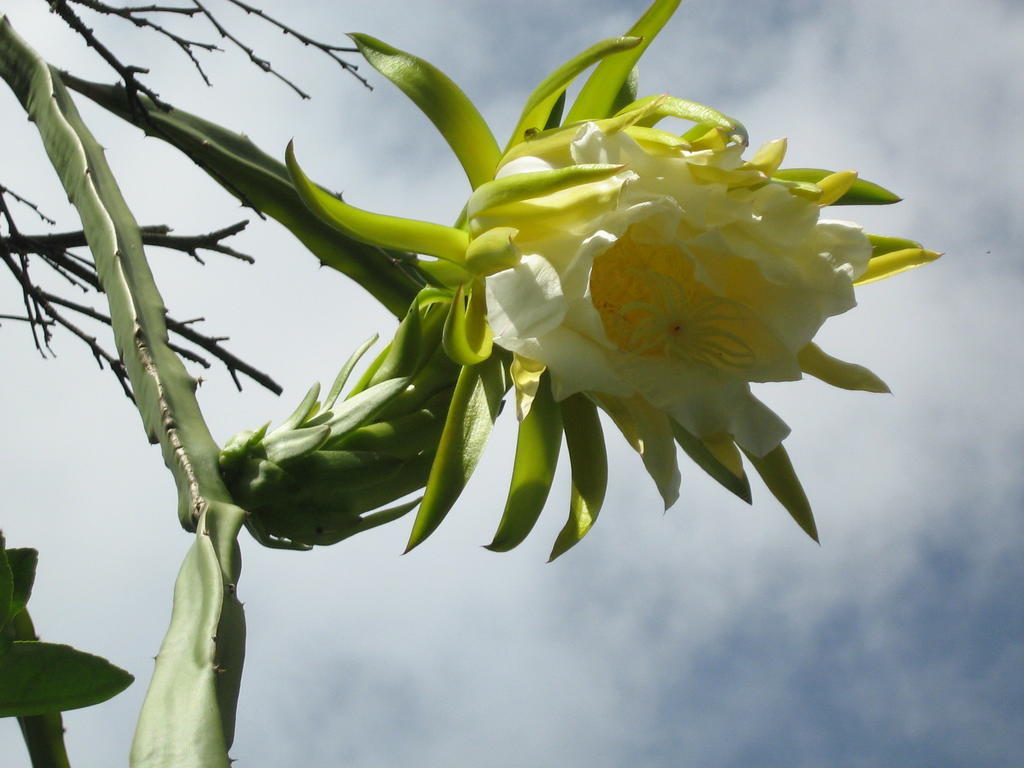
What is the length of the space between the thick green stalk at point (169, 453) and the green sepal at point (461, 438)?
13 centimetres

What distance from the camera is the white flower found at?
2.35 feet

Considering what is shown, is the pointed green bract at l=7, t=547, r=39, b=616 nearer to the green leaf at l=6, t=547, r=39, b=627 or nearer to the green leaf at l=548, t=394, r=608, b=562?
the green leaf at l=6, t=547, r=39, b=627

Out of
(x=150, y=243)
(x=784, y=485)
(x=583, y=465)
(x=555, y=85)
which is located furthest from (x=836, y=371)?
(x=150, y=243)

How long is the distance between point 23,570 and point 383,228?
35 cm

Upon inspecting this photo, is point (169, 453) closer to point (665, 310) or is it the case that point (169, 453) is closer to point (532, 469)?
point (532, 469)

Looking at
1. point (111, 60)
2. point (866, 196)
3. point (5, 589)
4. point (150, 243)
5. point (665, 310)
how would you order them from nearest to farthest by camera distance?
point (5, 589)
point (665, 310)
point (866, 196)
point (111, 60)
point (150, 243)

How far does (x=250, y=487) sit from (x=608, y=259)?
0.32 metres

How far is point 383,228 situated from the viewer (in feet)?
2.50

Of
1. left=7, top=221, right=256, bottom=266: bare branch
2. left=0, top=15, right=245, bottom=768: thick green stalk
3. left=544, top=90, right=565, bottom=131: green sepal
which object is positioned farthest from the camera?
left=7, top=221, right=256, bottom=266: bare branch

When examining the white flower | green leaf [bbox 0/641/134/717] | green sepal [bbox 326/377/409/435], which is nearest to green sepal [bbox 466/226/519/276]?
the white flower

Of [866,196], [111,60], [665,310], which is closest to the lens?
[665,310]

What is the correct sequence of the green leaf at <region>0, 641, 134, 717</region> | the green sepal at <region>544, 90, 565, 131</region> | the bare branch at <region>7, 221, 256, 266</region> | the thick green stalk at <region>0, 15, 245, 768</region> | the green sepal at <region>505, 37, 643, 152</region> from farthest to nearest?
the bare branch at <region>7, 221, 256, 266</region>, the green sepal at <region>544, 90, 565, 131</region>, the green sepal at <region>505, 37, 643, 152</region>, the green leaf at <region>0, 641, 134, 717</region>, the thick green stalk at <region>0, 15, 245, 768</region>

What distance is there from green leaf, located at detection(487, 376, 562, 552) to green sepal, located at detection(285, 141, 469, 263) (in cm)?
13

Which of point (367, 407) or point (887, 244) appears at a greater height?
point (887, 244)
